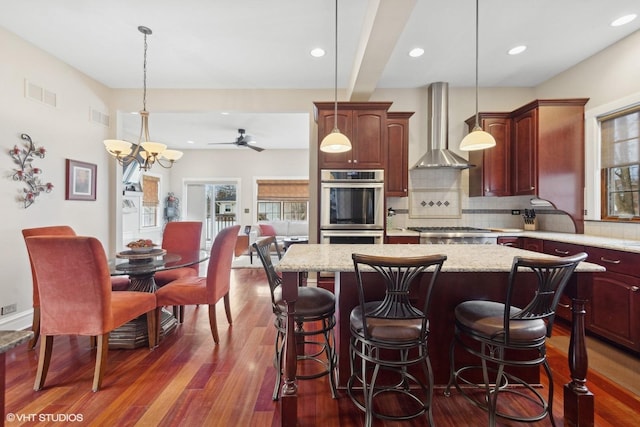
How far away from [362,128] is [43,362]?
3600 millimetres

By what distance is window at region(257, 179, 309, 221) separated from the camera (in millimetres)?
8117

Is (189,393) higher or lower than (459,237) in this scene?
lower

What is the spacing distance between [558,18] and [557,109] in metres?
1.10

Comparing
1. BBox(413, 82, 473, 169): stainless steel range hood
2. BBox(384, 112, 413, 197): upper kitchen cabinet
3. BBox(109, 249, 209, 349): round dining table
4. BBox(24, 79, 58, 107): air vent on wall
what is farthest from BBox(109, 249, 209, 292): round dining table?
BBox(413, 82, 473, 169): stainless steel range hood

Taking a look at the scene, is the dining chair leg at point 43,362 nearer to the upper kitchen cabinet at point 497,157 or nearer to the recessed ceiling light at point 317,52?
the recessed ceiling light at point 317,52

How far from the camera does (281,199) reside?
8172 mm

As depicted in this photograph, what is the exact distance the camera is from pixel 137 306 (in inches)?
90.8

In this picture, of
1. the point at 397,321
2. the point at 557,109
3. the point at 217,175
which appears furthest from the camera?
the point at 217,175

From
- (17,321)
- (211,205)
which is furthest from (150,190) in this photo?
(17,321)

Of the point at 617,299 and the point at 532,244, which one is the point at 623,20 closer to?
the point at 532,244

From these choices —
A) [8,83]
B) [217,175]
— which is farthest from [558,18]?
[217,175]

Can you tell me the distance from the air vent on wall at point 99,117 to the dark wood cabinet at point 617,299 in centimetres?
565

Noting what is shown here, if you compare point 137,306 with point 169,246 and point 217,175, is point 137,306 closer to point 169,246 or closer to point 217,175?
point 169,246

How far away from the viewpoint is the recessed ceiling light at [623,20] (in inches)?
104
